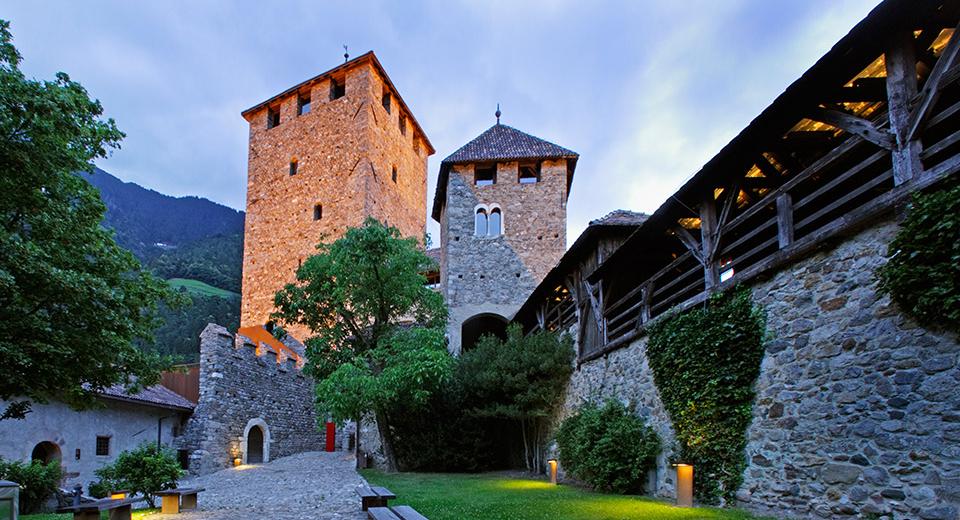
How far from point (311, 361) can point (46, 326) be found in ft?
35.1

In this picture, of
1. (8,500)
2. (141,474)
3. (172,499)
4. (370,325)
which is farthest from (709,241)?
(370,325)

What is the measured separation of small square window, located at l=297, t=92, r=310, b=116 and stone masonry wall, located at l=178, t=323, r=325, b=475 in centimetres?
1550

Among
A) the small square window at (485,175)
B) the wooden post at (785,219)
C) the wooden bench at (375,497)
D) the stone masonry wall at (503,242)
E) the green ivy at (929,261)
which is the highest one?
the small square window at (485,175)

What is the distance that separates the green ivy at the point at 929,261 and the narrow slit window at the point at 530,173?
18.5 m

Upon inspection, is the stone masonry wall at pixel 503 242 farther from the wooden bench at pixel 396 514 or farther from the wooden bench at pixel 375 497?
the wooden bench at pixel 396 514

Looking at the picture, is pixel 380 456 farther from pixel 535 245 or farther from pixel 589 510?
pixel 589 510

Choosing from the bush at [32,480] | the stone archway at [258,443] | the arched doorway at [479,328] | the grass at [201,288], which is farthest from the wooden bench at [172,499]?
the grass at [201,288]

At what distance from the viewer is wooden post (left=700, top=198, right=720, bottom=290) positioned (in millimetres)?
8195

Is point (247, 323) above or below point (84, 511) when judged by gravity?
above

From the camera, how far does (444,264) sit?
2364 centimetres

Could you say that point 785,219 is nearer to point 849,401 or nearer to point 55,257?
point 849,401

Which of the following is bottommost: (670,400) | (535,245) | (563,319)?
(670,400)

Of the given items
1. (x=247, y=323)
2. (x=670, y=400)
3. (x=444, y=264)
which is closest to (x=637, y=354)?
(x=670, y=400)

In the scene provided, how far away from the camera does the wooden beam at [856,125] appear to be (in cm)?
539
